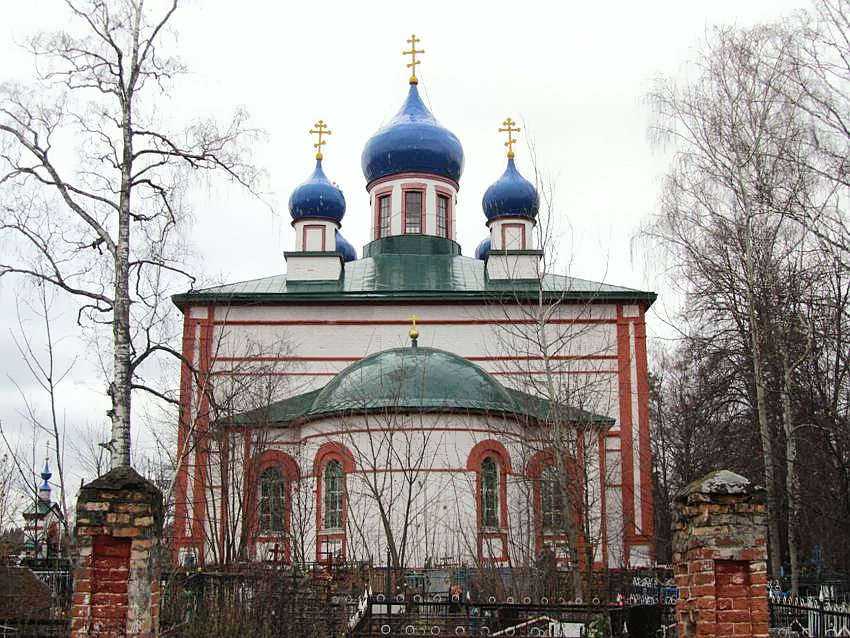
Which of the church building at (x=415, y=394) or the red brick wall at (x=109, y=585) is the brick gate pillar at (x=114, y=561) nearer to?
the red brick wall at (x=109, y=585)

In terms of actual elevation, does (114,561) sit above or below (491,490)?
below

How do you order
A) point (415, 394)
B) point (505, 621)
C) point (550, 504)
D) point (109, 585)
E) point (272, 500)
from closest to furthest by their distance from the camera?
point (109, 585) < point (505, 621) < point (550, 504) < point (415, 394) < point (272, 500)

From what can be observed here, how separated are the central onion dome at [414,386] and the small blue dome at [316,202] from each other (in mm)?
4881

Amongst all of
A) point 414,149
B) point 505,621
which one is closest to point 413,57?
point 414,149

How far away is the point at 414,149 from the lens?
71.6 feet

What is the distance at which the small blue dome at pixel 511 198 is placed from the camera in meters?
20.2

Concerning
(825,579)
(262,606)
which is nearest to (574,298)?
(825,579)

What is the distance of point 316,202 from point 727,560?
16.2 meters

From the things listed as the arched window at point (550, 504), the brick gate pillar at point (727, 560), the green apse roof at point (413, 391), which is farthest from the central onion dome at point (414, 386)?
the brick gate pillar at point (727, 560)

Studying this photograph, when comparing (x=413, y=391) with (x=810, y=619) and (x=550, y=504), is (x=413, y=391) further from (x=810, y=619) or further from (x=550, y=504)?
(x=810, y=619)

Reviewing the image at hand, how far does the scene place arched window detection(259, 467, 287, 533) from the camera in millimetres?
15516

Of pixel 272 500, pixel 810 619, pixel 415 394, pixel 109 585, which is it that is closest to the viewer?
pixel 109 585

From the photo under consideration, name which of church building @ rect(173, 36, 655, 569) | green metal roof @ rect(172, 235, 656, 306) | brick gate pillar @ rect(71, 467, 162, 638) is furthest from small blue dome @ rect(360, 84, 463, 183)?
brick gate pillar @ rect(71, 467, 162, 638)

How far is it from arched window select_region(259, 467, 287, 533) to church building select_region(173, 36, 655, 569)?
0.15 feet
